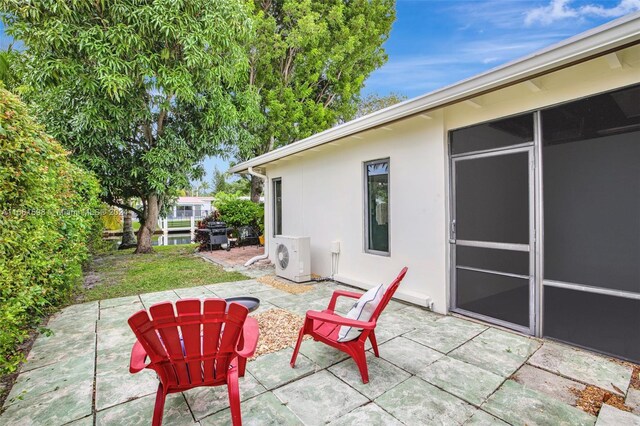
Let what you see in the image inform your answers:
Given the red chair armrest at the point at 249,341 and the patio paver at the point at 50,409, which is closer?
the red chair armrest at the point at 249,341

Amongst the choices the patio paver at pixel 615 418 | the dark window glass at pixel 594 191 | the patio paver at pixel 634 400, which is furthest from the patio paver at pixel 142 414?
the dark window glass at pixel 594 191

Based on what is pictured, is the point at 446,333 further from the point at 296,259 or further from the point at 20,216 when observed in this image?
the point at 20,216

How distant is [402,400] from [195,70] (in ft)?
30.5

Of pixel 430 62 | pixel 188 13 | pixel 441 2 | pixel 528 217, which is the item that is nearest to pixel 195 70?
pixel 188 13

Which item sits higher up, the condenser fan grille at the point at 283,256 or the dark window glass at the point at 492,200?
the dark window glass at the point at 492,200

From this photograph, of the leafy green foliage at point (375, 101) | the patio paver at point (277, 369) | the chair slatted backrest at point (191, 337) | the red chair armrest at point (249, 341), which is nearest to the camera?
the chair slatted backrest at point (191, 337)

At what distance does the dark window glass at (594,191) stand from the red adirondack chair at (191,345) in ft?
12.3

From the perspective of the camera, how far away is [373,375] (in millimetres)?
2844

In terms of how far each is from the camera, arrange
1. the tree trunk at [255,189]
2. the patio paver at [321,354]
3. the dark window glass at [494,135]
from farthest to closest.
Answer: the tree trunk at [255,189], the dark window glass at [494,135], the patio paver at [321,354]

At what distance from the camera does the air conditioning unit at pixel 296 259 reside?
21.2 ft

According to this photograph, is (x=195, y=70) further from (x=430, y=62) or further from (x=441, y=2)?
(x=430, y=62)

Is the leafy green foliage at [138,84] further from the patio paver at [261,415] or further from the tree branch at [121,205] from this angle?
the patio paver at [261,415]

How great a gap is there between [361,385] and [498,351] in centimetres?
168

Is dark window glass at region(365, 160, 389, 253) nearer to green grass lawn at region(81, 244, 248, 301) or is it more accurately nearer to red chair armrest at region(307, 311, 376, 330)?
red chair armrest at region(307, 311, 376, 330)
